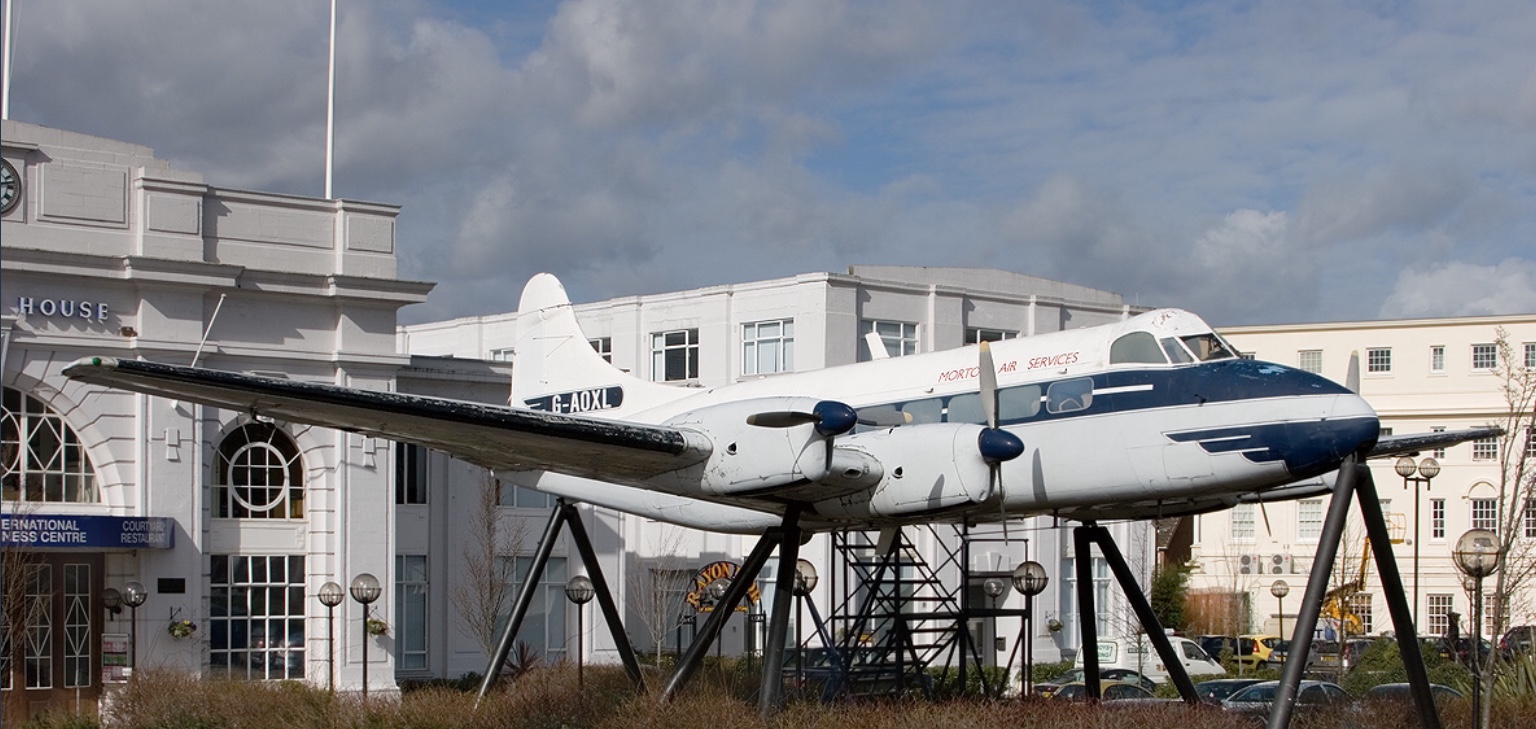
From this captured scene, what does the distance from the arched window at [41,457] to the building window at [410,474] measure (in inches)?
351

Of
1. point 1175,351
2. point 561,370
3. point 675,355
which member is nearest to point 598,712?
point 561,370

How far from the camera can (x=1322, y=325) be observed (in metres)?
75.1

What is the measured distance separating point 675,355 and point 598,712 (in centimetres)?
3166

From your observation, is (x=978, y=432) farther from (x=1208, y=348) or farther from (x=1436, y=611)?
(x=1436, y=611)

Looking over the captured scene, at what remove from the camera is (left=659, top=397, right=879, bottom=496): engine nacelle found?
2100 centimetres

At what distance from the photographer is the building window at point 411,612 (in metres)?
→ 44.2

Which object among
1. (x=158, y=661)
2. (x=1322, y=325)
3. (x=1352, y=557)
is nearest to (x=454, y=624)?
(x=158, y=661)

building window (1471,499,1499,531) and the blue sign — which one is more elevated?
the blue sign

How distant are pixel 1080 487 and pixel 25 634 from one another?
78.2ft

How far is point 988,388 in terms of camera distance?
22000mm

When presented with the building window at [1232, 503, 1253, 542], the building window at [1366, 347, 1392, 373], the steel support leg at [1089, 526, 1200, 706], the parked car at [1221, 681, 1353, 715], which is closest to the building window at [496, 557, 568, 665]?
the parked car at [1221, 681, 1353, 715]

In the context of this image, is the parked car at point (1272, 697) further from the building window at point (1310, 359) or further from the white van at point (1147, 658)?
the building window at point (1310, 359)

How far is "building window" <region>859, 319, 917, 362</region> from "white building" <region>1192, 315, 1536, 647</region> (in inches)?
862

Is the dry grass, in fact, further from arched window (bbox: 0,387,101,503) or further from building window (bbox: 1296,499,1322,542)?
building window (bbox: 1296,499,1322,542)
